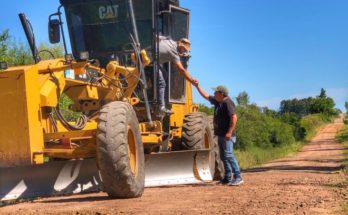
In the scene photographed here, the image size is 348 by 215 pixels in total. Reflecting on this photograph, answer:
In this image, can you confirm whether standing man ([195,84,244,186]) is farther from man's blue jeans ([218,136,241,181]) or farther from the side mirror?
the side mirror

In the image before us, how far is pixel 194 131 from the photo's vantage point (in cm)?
1035

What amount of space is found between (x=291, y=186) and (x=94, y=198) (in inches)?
126

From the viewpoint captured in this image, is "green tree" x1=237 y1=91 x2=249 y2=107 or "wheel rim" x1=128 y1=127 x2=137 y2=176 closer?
"wheel rim" x1=128 y1=127 x2=137 y2=176

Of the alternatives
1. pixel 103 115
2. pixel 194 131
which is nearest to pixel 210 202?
pixel 103 115

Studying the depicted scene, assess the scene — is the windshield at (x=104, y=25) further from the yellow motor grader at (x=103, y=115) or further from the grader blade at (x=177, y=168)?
the grader blade at (x=177, y=168)

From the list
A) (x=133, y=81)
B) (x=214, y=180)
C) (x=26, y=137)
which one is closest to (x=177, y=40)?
(x=133, y=81)

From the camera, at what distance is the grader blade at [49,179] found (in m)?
7.79

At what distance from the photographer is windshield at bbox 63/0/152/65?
9445 mm

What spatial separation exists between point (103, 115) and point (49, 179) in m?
1.72

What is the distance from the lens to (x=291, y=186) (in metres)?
8.90

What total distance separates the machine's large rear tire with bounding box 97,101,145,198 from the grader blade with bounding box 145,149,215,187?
1698 mm

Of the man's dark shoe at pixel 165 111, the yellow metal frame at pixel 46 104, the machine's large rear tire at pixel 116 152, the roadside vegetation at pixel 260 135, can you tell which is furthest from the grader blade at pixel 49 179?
the roadside vegetation at pixel 260 135

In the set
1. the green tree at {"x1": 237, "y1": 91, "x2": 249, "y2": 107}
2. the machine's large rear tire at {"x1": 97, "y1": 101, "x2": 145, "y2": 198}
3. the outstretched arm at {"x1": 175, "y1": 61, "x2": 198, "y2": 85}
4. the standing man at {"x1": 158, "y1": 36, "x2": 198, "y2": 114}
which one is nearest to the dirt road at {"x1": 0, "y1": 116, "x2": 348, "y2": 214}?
the machine's large rear tire at {"x1": 97, "y1": 101, "x2": 145, "y2": 198}

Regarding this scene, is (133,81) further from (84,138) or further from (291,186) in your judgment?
(291,186)
